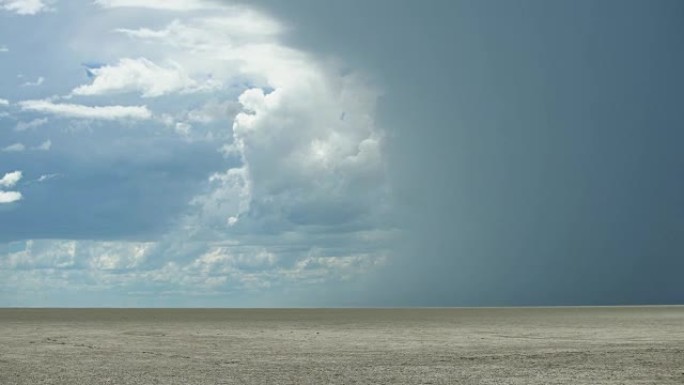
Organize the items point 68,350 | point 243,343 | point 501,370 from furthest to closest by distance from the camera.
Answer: point 243,343
point 68,350
point 501,370

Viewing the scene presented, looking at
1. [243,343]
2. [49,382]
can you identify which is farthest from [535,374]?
[243,343]

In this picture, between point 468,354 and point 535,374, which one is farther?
point 468,354

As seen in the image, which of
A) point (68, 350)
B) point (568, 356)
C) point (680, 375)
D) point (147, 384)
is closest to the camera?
point (147, 384)

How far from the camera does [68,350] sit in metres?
36.1

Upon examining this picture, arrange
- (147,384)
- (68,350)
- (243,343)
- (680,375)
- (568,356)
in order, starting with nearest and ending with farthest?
(147,384)
(680,375)
(568,356)
(68,350)
(243,343)

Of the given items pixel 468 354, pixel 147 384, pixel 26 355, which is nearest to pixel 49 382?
pixel 147 384

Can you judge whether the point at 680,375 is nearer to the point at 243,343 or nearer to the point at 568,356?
the point at 568,356

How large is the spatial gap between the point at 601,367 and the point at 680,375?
3145mm

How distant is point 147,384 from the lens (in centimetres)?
2328

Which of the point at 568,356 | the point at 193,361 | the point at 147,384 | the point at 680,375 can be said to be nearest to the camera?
the point at 147,384

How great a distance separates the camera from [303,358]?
3203cm

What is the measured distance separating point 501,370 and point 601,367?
12.1ft

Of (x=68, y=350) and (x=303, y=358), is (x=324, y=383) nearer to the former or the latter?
(x=303, y=358)

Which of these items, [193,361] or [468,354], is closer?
[193,361]
